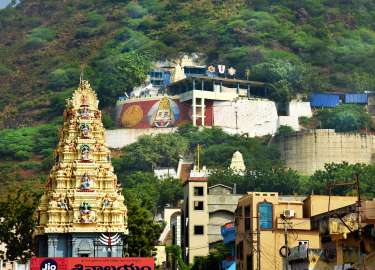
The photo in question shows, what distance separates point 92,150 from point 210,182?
239 ft

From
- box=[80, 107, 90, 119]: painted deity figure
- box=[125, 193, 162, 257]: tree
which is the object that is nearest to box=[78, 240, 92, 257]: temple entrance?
box=[125, 193, 162, 257]: tree

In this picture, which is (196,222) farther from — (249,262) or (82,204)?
(249,262)

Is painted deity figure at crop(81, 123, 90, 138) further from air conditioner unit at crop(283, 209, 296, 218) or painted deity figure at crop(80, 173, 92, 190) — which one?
air conditioner unit at crop(283, 209, 296, 218)

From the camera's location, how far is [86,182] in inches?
4363

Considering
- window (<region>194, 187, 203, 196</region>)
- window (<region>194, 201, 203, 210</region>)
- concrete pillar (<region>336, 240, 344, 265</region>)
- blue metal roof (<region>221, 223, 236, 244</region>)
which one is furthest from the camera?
window (<region>194, 187, 203, 196</region>)

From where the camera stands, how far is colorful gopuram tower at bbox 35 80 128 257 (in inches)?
4267

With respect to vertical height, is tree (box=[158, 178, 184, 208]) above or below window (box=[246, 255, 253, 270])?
above

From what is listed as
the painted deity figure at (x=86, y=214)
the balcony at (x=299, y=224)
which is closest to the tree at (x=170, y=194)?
the painted deity figure at (x=86, y=214)

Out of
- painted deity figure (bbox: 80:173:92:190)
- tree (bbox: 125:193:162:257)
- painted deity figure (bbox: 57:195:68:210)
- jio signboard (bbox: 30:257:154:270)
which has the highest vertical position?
painted deity figure (bbox: 80:173:92:190)

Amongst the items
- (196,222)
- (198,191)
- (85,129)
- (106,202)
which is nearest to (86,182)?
(106,202)

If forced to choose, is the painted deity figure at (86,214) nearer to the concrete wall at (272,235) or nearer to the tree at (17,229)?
the tree at (17,229)

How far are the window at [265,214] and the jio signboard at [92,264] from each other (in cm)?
1389

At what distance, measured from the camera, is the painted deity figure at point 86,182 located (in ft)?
363

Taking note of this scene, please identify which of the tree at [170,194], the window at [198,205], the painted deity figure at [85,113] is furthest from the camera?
the tree at [170,194]
